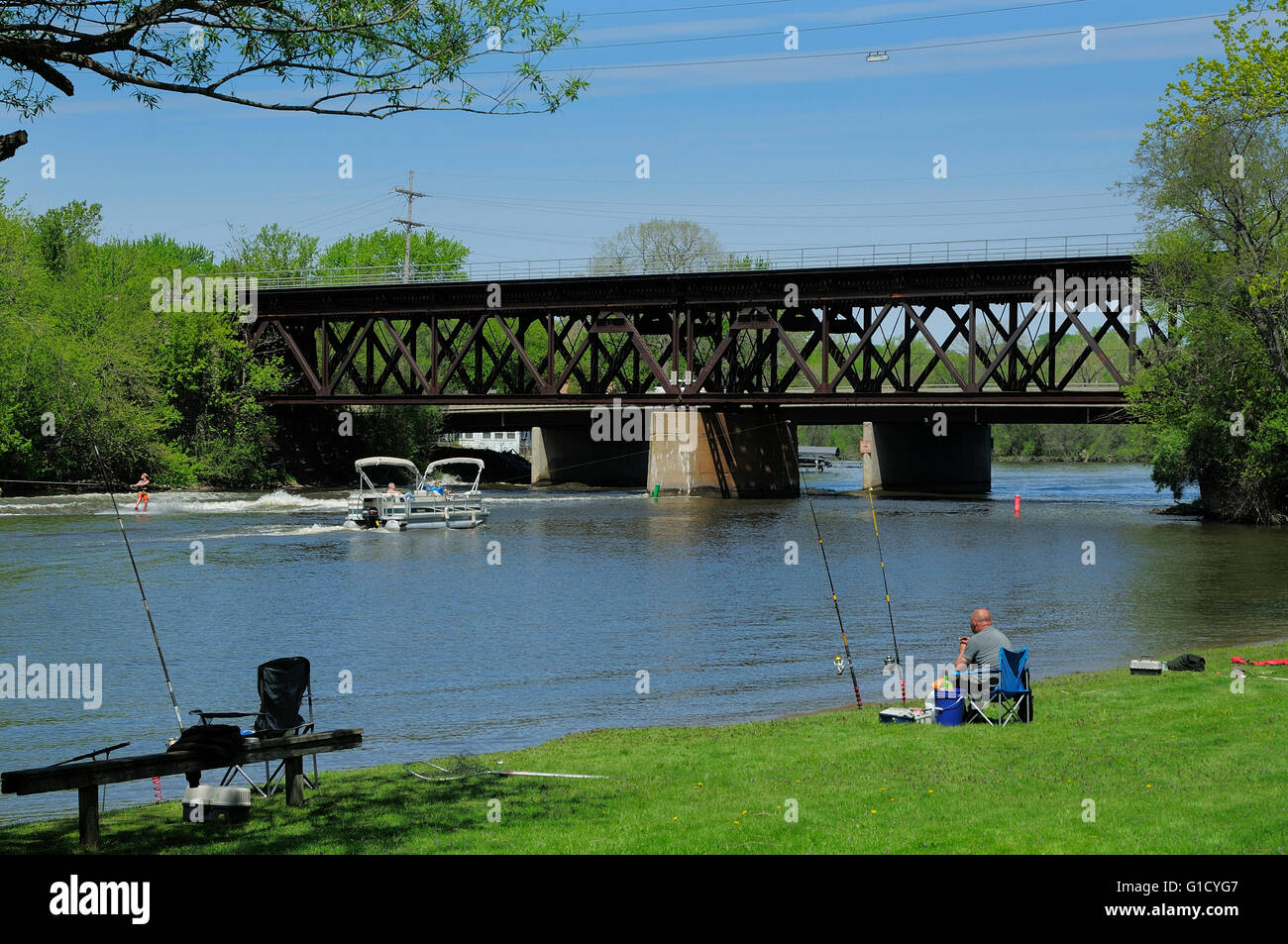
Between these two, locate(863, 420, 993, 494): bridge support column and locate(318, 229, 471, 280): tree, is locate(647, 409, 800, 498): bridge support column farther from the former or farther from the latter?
locate(318, 229, 471, 280): tree

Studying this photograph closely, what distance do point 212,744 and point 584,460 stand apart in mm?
93630

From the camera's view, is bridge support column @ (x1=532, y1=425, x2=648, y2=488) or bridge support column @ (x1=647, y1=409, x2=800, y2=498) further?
bridge support column @ (x1=532, y1=425, x2=648, y2=488)

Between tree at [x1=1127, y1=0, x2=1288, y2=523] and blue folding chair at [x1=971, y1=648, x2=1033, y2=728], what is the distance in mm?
25274

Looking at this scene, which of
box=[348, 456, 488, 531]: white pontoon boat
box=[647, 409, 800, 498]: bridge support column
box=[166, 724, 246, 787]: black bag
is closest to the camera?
box=[166, 724, 246, 787]: black bag

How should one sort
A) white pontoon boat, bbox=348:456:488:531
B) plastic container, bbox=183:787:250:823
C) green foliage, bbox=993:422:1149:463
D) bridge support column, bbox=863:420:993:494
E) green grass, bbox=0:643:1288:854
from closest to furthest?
green grass, bbox=0:643:1288:854 → plastic container, bbox=183:787:250:823 → white pontoon boat, bbox=348:456:488:531 → bridge support column, bbox=863:420:993:494 → green foliage, bbox=993:422:1149:463

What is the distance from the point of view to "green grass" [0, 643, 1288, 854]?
32.5 feet

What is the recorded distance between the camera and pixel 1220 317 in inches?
1993

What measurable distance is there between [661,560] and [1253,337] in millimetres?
25752

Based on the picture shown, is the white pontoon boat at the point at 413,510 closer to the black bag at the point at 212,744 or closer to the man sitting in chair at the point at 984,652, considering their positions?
the man sitting in chair at the point at 984,652

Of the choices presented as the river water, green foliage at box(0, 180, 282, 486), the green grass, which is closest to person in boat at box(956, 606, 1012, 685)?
the green grass

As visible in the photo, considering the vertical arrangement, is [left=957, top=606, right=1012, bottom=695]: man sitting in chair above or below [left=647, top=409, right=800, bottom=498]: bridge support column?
below

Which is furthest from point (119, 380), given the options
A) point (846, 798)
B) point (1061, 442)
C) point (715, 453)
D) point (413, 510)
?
point (1061, 442)
